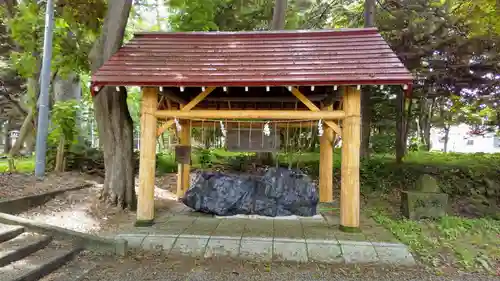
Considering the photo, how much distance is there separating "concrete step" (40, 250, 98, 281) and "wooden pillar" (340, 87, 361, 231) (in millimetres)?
4302

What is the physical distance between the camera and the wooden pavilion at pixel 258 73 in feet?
19.8

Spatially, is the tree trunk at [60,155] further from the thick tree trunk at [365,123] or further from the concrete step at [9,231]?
the thick tree trunk at [365,123]

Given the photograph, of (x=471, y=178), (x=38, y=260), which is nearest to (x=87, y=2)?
(x=38, y=260)

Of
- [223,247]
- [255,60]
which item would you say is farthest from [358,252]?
[255,60]

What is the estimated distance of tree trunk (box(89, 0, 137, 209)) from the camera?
7539 millimetres

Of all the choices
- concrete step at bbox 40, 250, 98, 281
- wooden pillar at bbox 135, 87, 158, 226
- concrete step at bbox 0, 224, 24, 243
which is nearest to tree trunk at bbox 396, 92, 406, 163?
wooden pillar at bbox 135, 87, 158, 226

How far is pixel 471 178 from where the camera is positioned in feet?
39.3

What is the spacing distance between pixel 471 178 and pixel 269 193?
8.62 metres

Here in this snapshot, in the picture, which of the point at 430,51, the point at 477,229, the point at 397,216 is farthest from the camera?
the point at 430,51

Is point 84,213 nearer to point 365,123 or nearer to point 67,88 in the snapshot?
point 67,88

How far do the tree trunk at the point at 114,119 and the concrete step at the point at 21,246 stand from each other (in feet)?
7.92

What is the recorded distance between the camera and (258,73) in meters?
6.26

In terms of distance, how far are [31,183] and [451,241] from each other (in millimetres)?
8939

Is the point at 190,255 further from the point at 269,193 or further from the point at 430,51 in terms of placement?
the point at 430,51
